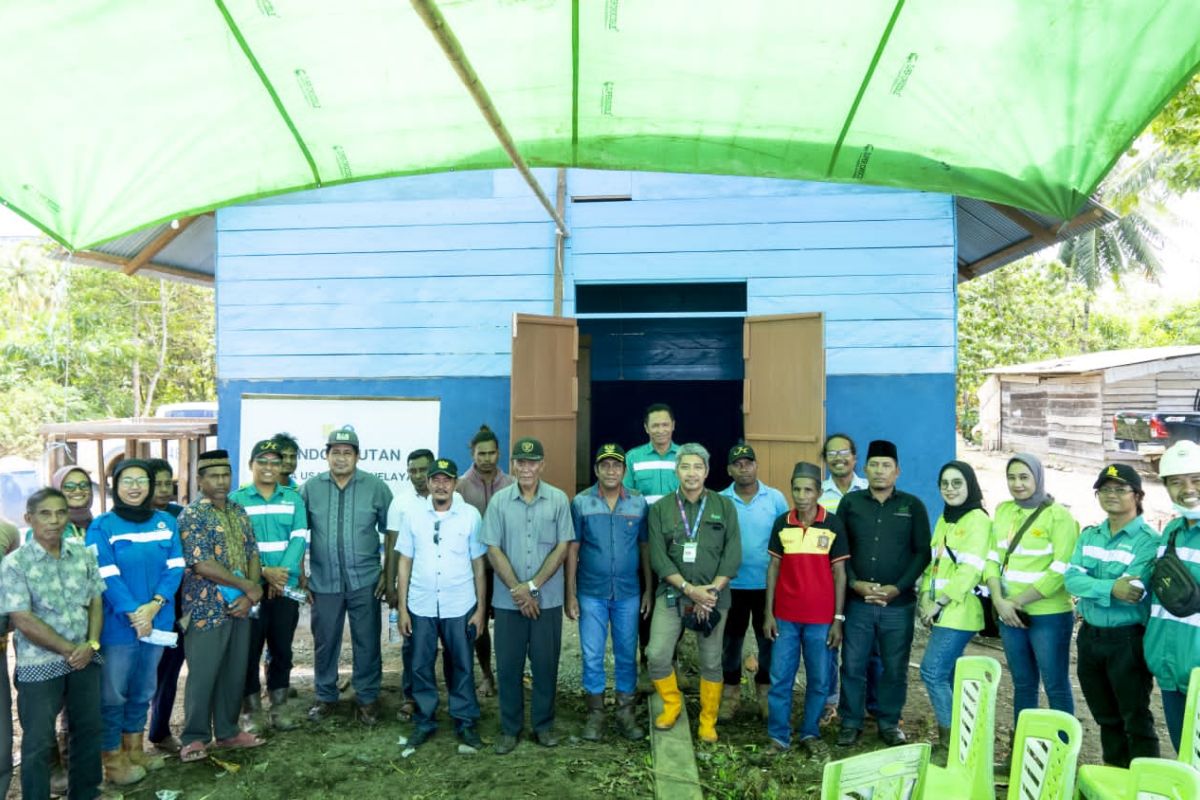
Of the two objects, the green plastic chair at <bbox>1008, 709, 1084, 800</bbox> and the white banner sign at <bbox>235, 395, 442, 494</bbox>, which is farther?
the white banner sign at <bbox>235, 395, 442, 494</bbox>

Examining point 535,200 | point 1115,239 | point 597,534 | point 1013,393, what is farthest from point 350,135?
point 1115,239

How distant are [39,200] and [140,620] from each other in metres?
2.01

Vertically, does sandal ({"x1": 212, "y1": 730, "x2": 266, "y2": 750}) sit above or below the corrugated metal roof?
below

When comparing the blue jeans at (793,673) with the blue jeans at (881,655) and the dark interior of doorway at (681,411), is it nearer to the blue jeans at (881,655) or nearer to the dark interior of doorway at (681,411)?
the blue jeans at (881,655)

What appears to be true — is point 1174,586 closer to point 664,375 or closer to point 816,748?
point 816,748

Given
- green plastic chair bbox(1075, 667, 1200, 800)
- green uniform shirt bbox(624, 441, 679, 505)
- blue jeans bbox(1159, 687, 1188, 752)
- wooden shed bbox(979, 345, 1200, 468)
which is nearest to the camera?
green plastic chair bbox(1075, 667, 1200, 800)

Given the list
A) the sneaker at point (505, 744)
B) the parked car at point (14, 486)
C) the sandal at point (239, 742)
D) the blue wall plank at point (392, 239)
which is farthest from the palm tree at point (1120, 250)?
the parked car at point (14, 486)

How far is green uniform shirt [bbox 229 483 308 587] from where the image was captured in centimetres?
439

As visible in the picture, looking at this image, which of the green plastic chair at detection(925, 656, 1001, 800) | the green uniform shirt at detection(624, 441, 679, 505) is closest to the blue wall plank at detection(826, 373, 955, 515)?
the green uniform shirt at detection(624, 441, 679, 505)

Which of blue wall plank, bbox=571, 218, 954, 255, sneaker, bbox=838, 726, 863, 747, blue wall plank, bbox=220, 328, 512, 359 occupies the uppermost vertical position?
blue wall plank, bbox=571, 218, 954, 255

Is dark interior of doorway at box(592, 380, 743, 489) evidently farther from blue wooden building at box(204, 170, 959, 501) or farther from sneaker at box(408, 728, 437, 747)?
sneaker at box(408, 728, 437, 747)

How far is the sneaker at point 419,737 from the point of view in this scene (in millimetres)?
4238

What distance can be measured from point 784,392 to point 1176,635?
3190mm

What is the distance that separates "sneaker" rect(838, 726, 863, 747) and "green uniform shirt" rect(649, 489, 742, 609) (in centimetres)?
97
